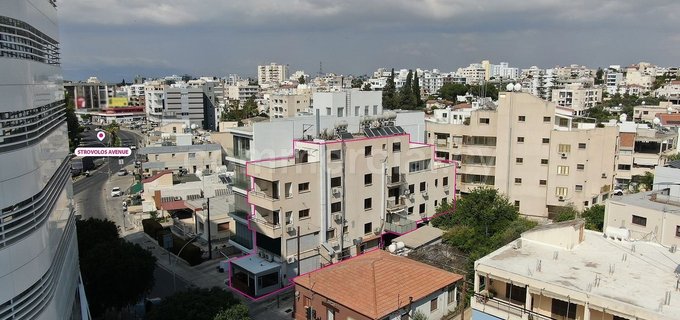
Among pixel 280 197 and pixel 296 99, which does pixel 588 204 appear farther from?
pixel 296 99

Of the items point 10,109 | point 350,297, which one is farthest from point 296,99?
point 10,109

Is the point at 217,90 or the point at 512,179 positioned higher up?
the point at 217,90

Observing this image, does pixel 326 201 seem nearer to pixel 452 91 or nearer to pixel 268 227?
pixel 268 227

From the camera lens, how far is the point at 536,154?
40625 mm

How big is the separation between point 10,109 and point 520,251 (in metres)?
16.8

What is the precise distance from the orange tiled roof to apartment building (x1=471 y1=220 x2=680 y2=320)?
18.5 ft

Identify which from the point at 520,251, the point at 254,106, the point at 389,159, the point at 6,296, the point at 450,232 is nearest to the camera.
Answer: the point at 6,296

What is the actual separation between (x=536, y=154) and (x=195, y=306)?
1221 inches

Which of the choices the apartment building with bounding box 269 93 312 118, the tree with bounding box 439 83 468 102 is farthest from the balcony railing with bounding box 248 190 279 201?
the tree with bounding box 439 83 468 102

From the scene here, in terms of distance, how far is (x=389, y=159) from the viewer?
34625 mm

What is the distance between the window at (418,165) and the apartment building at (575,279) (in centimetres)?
1787

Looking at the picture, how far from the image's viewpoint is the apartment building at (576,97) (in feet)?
362

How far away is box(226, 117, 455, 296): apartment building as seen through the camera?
2969cm

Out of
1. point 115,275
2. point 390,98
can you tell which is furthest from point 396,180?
point 390,98
